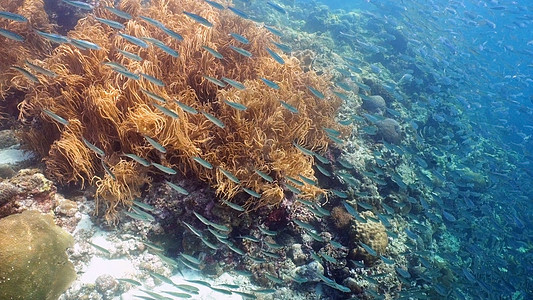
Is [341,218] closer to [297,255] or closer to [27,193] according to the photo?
[297,255]

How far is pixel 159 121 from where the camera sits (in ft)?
14.5

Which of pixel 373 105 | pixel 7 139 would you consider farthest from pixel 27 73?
pixel 373 105

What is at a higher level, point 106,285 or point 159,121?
point 159,121

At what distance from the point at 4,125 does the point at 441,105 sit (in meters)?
17.7

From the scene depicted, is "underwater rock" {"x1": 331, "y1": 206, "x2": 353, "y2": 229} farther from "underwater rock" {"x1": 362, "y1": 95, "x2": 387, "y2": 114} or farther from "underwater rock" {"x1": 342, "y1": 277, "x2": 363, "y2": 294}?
"underwater rock" {"x1": 362, "y1": 95, "x2": 387, "y2": 114}

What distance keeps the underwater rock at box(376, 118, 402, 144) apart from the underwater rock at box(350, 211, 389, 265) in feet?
18.4

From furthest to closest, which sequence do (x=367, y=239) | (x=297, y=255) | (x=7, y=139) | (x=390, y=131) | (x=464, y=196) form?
(x=464, y=196) → (x=390, y=131) → (x=367, y=239) → (x=297, y=255) → (x=7, y=139)

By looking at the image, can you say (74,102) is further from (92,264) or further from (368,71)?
(368,71)

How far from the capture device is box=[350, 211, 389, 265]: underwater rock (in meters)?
5.61

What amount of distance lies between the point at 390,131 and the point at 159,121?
894cm

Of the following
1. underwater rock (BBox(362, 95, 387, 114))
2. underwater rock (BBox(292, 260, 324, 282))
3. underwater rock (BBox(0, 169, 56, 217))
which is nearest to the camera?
underwater rock (BBox(0, 169, 56, 217))

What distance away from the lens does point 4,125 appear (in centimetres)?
551

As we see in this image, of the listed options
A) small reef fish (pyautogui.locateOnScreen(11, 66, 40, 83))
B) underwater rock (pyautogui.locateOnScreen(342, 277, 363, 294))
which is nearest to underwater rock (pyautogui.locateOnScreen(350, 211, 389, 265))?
underwater rock (pyautogui.locateOnScreen(342, 277, 363, 294))

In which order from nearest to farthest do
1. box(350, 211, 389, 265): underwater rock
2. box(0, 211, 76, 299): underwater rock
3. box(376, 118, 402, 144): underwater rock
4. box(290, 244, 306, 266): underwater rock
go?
box(0, 211, 76, 299): underwater rock → box(290, 244, 306, 266): underwater rock → box(350, 211, 389, 265): underwater rock → box(376, 118, 402, 144): underwater rock
